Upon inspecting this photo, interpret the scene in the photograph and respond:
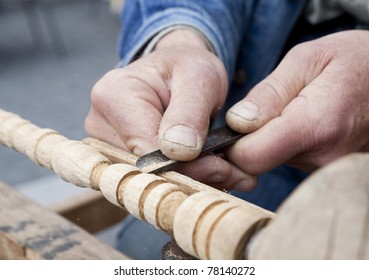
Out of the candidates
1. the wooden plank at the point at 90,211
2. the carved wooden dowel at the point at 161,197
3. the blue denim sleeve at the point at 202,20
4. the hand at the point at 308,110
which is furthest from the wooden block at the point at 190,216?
the wooden plank at the point at 90,211

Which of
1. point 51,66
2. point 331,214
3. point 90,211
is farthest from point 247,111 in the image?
point 51,66

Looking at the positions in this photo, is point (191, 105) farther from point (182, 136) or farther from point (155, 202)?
point (155, 202)

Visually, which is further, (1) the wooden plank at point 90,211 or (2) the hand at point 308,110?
(1) the wooden plank at point 90,211

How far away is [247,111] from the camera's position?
1.86 feet

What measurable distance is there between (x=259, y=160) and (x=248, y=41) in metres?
0.34

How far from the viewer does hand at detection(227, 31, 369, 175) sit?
1.86ft

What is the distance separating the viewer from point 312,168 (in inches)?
25.3

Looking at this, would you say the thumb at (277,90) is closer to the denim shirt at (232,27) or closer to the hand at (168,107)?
the hand at (168,107)

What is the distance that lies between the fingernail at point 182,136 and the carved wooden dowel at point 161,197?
1.8 inches

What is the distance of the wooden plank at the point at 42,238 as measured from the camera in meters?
0.62

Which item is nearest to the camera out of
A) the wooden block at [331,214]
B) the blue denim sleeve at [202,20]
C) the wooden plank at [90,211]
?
the wooden block at [331,214]

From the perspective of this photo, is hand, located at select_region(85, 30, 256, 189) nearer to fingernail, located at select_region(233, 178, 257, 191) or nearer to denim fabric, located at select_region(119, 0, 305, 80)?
fingernail, located at select_region(233, 178, 257, 191)

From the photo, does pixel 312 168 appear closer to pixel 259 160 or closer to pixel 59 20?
pixel 259 160

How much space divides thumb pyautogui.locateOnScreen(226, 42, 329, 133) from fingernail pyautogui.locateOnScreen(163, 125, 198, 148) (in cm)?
7
